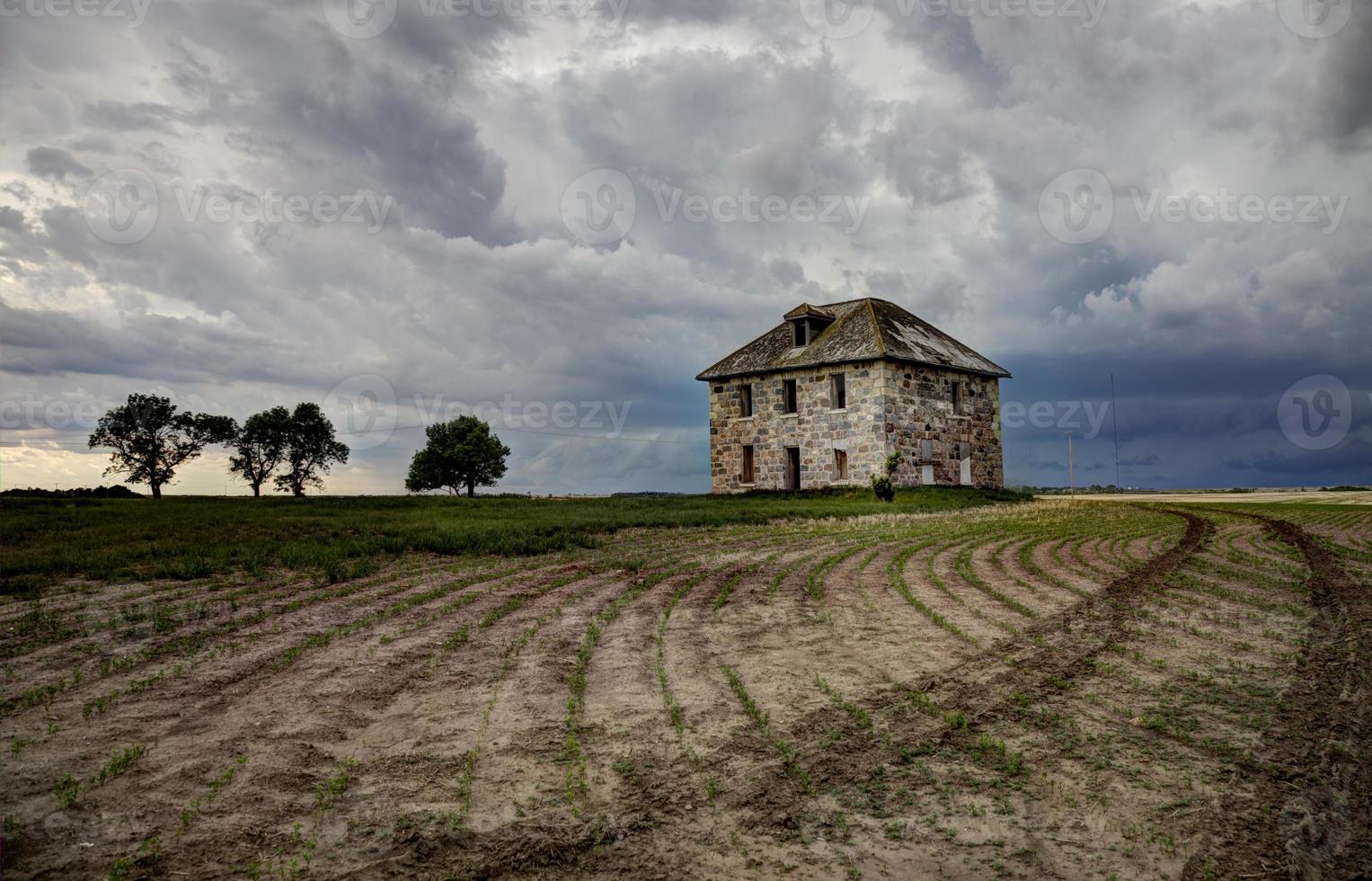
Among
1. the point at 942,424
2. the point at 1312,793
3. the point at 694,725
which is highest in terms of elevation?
the point at 942,424

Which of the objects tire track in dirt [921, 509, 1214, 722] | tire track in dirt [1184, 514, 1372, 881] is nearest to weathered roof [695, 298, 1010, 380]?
tire track in dirt [921, 509, 1214, 722]

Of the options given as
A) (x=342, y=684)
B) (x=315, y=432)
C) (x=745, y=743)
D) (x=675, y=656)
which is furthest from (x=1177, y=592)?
(x=315, y=432)

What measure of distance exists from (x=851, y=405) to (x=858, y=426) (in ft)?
3.41

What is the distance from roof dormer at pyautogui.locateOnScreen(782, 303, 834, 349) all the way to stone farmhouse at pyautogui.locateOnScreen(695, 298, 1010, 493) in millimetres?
58

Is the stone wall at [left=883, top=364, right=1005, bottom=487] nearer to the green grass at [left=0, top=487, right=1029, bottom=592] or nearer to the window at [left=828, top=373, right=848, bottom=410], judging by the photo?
the window at [left=828, top=373, right=848, bottom=410]

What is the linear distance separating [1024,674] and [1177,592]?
5.04 metres

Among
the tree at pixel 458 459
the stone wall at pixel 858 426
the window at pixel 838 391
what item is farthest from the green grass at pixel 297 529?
the tree at pixel 458 459

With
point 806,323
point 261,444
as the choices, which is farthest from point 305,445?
point 806,323

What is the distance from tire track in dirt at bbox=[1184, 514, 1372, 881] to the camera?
3674mm

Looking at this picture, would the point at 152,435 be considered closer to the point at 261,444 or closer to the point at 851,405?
the point at 261,444

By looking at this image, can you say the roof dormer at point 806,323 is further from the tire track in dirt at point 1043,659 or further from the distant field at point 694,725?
the tire track in dirt at point 1043,659

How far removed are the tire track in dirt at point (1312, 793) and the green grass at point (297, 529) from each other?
36.7 ft

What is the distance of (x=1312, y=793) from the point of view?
14.2ft

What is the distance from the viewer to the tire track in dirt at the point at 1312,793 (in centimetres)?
367
